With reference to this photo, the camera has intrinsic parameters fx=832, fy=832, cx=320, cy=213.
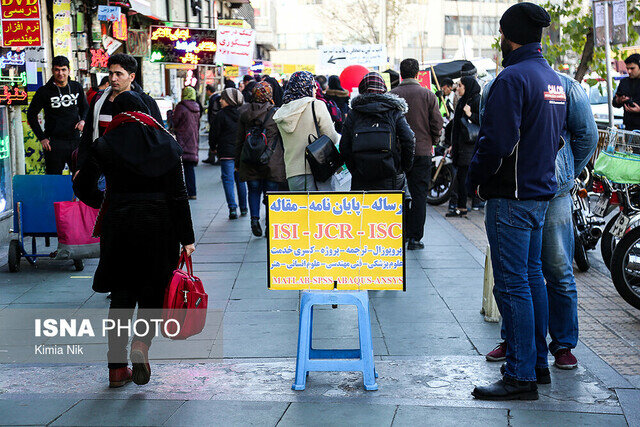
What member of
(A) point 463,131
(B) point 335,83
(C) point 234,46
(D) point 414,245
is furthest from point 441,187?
(C) point 234,46

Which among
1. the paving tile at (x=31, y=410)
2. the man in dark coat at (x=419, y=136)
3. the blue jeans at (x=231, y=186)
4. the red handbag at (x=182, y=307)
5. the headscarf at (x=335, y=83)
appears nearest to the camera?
the paving tile at (x=31, y=410)

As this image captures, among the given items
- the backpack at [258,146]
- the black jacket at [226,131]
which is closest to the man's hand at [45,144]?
the backpack at [258,146]

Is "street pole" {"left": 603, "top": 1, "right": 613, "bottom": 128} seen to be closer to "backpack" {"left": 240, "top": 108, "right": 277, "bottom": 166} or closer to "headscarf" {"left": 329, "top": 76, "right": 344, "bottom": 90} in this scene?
"backpack" {"left": 240, "top": 108, "right": 277, "bottom": 166}

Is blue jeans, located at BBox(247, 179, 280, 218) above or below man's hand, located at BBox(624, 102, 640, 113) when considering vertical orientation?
below

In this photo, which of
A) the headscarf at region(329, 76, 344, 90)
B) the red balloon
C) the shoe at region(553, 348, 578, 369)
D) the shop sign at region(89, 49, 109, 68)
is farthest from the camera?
the red balloon

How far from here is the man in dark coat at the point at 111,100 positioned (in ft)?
18.2

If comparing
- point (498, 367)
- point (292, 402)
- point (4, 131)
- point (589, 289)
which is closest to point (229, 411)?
point (292, 402)

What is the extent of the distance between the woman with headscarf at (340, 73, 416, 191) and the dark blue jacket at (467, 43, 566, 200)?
261cm

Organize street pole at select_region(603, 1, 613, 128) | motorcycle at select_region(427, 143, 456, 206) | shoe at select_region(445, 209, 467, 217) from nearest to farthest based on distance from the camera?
street pole at select_region(603, 1, 613, 128), shoe at select_region(445, 209, 467, 217), motorcycle at select_region(427, 143, 456, 206)

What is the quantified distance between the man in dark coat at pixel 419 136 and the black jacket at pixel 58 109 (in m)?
3.96

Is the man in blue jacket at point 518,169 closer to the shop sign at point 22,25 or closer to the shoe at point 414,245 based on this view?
the shoe at point 414,245

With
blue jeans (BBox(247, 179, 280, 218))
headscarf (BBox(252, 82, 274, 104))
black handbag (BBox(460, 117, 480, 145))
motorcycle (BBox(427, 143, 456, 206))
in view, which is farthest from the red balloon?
headscarf (BBox(252, 82, 274, 104))

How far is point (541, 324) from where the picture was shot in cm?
492

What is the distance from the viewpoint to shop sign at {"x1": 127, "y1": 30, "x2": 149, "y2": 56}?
67.7 ft
